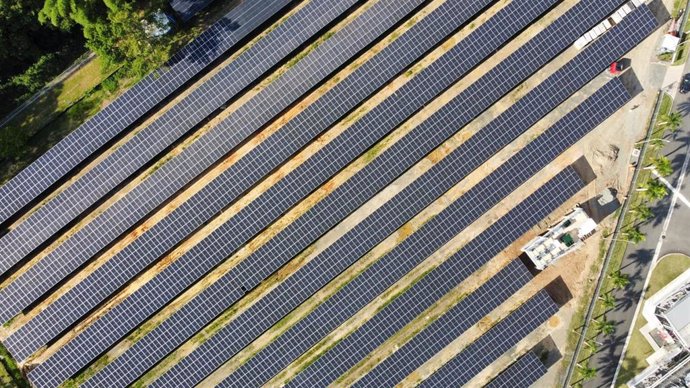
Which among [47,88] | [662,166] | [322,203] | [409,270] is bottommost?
[662,166]

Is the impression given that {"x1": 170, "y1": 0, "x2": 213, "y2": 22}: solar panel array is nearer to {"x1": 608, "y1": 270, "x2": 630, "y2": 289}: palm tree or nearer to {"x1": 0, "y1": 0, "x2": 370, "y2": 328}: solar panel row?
{"x1": 0, "y1": 0, "x2": 370, "y2": 328}: solar panel row

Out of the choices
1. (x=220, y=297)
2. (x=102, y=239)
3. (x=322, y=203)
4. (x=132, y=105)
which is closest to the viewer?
(x=132, y=105)

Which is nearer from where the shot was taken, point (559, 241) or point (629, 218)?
point (559, 241)

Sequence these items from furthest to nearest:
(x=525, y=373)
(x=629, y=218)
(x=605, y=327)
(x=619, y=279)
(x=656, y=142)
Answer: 1. (x=629, y=218)
2. (x=656, y=142)
3. (x=605, y=327)
4. (x=619, y=279)
5. (x=525, y=373)

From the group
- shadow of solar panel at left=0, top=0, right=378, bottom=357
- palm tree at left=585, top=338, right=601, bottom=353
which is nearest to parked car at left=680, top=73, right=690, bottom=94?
palm tree at left=585, top=338, right=601, bottom=353

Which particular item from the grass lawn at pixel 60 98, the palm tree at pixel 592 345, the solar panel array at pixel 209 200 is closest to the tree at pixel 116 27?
the grass lawn at pixel 60 98

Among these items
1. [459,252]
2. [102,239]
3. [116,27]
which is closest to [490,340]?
[459,252]

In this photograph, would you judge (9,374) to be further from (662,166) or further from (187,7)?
(662,166)
